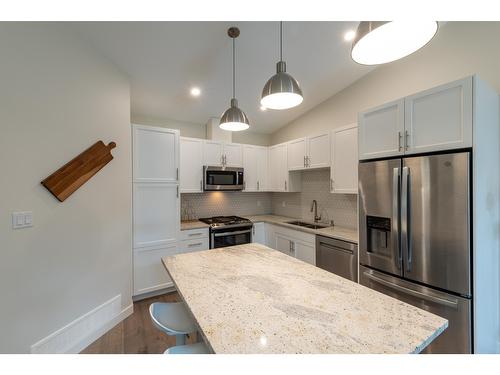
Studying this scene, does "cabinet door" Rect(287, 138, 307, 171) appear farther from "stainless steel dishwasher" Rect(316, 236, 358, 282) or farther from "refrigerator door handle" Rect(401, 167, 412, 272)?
"refrigerator door handle" Rect(401, 167, 412, 272)

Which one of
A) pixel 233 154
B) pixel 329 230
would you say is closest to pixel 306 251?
pixel 329 230

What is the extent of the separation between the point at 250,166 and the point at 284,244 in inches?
59.1

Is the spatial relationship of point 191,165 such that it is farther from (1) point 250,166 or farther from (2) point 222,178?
(1) point 250,166

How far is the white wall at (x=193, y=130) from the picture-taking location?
11.4 feet

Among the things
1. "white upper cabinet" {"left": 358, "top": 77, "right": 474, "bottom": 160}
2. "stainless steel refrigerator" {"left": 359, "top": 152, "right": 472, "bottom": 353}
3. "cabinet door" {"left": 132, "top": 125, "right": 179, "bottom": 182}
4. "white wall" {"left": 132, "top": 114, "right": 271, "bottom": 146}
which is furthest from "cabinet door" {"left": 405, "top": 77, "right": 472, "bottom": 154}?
"white wall" {"left": 132, "top": 114, "right": 271, "bottom": 146}

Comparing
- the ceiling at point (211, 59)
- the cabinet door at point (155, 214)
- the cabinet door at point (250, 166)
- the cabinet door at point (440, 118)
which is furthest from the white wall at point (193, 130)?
the cabinet door at point (440, 118)

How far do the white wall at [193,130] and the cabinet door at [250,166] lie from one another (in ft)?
1.42

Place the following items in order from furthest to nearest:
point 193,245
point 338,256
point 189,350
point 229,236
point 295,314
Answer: point 229,236
point 193,245
point 338,256
point 189,350
point 295,314

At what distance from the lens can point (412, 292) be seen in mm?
1750

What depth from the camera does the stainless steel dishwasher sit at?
2416 mm

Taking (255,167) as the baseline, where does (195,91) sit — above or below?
above

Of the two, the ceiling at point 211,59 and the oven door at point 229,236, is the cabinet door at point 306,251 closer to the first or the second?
the oven door at point 229,236
